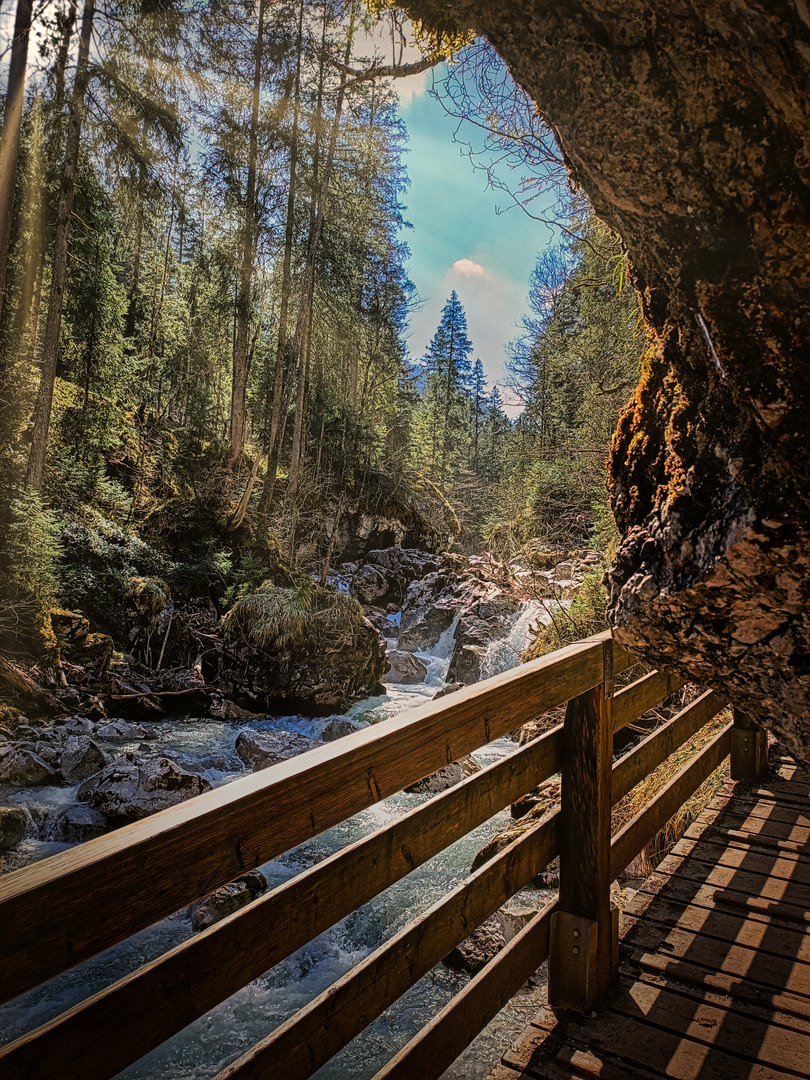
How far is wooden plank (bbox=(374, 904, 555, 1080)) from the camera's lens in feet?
5.08

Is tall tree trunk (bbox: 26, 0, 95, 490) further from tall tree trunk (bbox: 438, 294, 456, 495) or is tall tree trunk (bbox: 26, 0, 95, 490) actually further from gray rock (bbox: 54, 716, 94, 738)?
tall tree trunk (bbox: 438, 294, 456, 495)

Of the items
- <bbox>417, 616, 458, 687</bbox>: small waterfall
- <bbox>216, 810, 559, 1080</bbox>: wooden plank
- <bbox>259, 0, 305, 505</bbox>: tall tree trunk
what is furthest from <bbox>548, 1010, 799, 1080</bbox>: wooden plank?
<bbox>259, 0, 305, 505</bbox>: tall tree trunk

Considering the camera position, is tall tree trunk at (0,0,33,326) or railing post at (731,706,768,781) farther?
tall tree trunk at (0,0,33,326)

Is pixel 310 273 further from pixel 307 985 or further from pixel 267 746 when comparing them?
pixel 307 985

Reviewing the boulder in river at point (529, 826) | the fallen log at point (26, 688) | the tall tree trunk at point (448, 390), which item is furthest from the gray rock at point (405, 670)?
the tall tree trunk at point (448, 390)

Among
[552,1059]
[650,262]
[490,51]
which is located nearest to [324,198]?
[490,51]

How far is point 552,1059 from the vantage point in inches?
77.6

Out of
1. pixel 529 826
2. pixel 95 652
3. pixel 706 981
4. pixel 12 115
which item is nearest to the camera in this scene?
pixel 706 981

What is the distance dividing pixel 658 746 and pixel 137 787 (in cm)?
631

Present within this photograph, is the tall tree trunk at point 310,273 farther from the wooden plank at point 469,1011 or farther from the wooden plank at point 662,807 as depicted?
the wooden plank at point 469,1011

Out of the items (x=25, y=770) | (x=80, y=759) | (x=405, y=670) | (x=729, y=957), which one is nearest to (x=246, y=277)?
(x=405, y=670)

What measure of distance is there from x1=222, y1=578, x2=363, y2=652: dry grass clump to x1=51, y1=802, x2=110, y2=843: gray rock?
18.4ft

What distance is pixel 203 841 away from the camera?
3.34 feet

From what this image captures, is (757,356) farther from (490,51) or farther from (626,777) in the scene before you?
(490,51)
